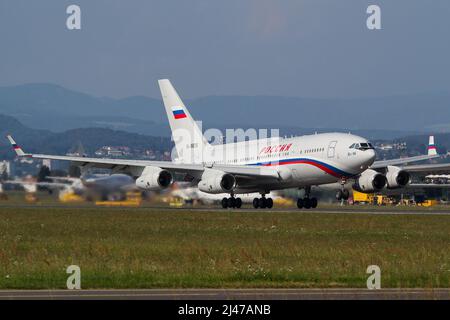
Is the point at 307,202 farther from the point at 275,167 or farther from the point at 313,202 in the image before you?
the point at 275,167

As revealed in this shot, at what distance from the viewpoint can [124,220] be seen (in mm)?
53875

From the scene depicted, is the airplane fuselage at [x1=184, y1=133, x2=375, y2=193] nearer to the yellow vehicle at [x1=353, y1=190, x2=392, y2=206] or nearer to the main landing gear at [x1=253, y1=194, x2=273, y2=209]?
the main landing gear at [x1=253, y1=194, x2=273, y2=209]

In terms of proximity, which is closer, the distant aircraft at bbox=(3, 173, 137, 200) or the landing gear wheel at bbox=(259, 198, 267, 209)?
the distant aircraft at bbox=(3, 173, 137, 200)

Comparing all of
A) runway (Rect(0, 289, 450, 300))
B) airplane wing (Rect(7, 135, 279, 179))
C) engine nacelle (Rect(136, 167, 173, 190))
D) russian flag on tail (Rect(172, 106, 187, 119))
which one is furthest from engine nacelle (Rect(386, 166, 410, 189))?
runway (Rect(0, 289, 450, 300))

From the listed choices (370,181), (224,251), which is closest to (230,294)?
(224,251)

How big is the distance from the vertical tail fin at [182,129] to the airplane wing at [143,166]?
610 cm

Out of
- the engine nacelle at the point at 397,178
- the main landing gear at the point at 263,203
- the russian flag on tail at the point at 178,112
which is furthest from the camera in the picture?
the russian flag on tail at the point at 178,112

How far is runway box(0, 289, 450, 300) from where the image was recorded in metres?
22.7

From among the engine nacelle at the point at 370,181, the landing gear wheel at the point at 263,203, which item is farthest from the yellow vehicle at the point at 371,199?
the engine nacelle at the point at 370,181

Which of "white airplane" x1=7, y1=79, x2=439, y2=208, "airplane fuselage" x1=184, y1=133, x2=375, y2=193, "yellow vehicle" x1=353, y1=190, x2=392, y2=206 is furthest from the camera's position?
"yellow vehicle" x1=353, y1=190, x2=392, y2=206

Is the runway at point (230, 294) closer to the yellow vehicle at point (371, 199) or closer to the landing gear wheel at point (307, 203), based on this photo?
the landing gear wheel at point (307, 203)

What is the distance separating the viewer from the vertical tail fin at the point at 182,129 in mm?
81625
